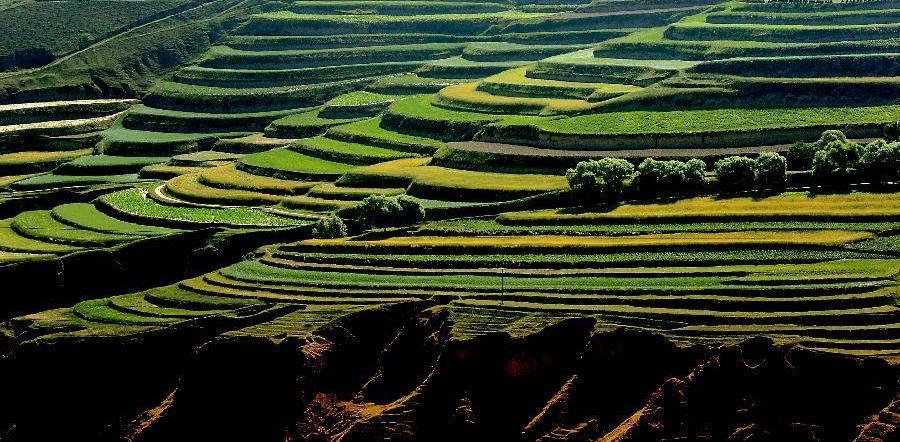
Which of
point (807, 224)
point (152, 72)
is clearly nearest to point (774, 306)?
point (807, 224)

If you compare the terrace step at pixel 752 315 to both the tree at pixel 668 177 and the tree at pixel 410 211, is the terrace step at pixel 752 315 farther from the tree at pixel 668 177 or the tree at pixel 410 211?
the tree at pixel 410 211

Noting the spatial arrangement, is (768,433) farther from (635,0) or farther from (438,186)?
(635,0)

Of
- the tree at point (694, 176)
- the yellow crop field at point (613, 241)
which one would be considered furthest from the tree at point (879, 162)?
the yellow crop field at point (613, 241)

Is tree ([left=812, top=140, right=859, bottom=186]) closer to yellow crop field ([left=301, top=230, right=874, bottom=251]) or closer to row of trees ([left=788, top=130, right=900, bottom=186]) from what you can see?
row of trees ([left=788, top=130, right=900, bottom=186])

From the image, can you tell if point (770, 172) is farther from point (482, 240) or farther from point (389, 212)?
point (389, 212)

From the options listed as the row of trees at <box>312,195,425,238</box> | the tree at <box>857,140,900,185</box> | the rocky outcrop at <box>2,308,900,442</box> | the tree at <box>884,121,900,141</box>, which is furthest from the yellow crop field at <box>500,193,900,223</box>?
the rocky outcrop at <box>2,308,900,442</box>

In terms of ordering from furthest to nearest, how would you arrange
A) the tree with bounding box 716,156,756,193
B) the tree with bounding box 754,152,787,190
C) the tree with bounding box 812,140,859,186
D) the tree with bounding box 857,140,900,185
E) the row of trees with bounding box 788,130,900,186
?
the tree with bounding box 716,156,756,193 → the tree with bounding box 754,152,787,190 → the tree with bounding box 812,140,859,186 → the row of trees with bounding box 788,130,900,186 → the tree with bounding box 857,140,900,185
